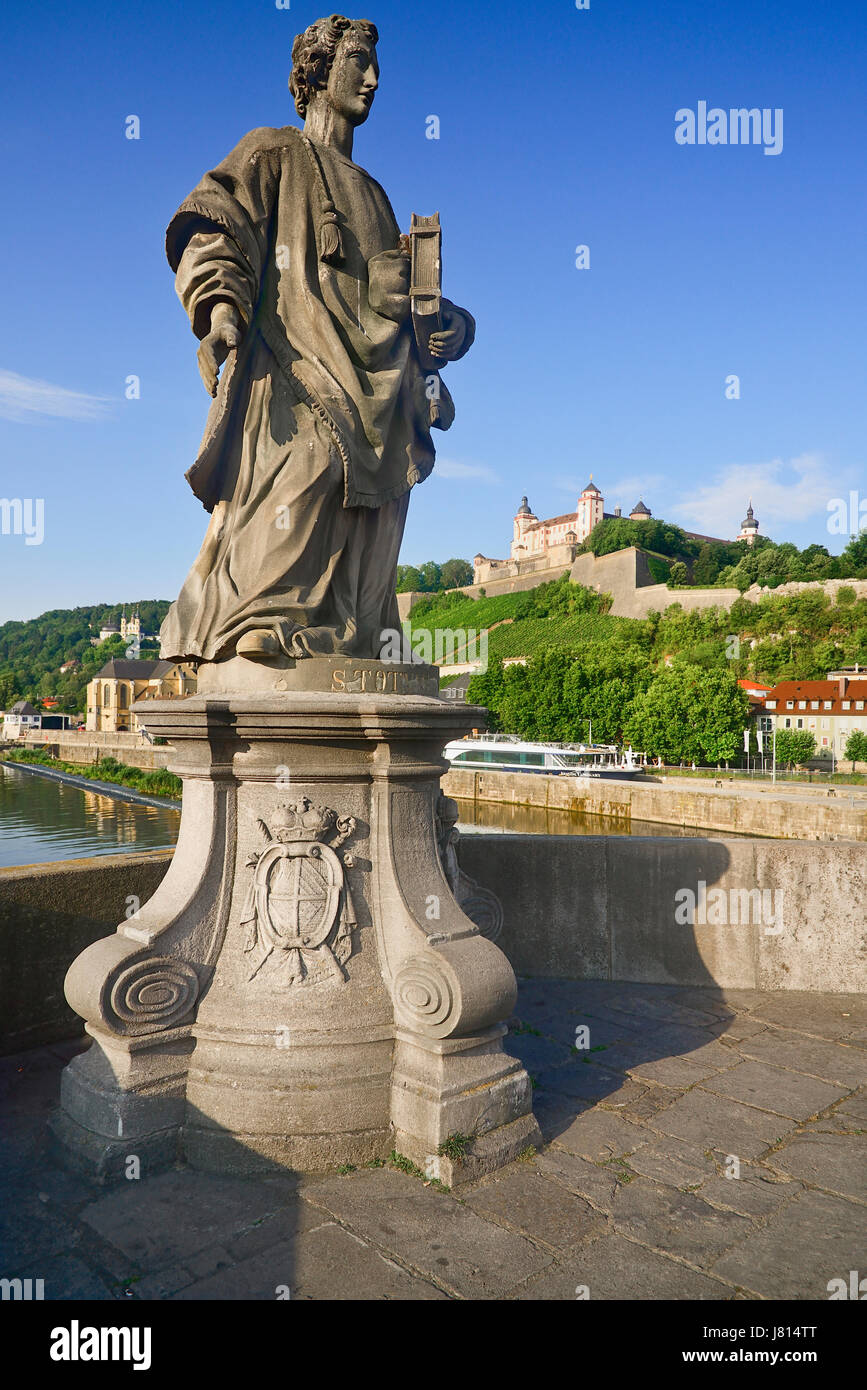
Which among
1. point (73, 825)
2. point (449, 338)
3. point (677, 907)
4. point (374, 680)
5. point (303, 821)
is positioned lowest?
point (73, 825)

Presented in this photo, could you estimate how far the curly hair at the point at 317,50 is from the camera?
14.2ft

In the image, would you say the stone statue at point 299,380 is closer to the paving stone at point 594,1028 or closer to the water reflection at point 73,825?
the paving stone at point 594,1028

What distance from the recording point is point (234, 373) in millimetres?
3959

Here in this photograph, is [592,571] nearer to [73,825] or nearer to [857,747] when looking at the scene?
[857,747]

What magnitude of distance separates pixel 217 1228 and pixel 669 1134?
1.83 metres

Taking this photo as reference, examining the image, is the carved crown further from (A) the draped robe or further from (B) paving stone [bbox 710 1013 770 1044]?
(B) paving stone [bbox 710 1013 770 1044]

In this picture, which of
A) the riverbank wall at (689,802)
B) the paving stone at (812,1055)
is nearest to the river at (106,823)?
the riverbank wall at (689,802)

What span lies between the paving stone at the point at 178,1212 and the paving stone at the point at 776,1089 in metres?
2.07

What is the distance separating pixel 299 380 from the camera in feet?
13.1

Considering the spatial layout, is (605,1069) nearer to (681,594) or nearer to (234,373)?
(234,373)

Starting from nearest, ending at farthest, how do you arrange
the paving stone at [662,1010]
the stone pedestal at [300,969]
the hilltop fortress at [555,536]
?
1. the stone pedestal at [300,969]
2. the paving stone at [662,1010]
3. the hilltop fortress at [555,536]

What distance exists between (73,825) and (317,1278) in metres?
33.2

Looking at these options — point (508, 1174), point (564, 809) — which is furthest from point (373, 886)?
point (564, 809)

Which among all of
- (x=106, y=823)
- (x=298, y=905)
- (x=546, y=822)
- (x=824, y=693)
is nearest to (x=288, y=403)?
(x=298, y=905)
